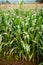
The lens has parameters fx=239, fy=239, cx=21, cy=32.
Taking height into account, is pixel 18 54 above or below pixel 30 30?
below

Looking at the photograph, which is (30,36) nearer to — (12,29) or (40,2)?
(12,29)

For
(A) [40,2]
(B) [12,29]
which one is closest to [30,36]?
(B) [12,29]

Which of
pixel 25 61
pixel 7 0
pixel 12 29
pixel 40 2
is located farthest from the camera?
pixel 40 2

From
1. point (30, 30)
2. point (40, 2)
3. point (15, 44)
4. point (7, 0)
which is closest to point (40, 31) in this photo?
point (30, 30)

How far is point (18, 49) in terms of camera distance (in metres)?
3.53

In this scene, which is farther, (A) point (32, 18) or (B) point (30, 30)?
(A) point (32, 18)

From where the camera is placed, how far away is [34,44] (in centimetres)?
350

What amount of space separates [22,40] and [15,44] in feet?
0.44

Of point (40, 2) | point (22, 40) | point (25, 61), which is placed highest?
point (22, 40)

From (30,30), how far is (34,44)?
271 mm

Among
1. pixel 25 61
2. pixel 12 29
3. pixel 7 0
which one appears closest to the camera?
pixel 25 61

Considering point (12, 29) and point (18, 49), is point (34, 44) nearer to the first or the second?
point (18, 49)

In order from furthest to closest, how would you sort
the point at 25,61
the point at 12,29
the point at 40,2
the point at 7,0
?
the point at 40,2 → the point at 7,0 → the point at 12,29 → the point at 25,61

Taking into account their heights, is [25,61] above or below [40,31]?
below
